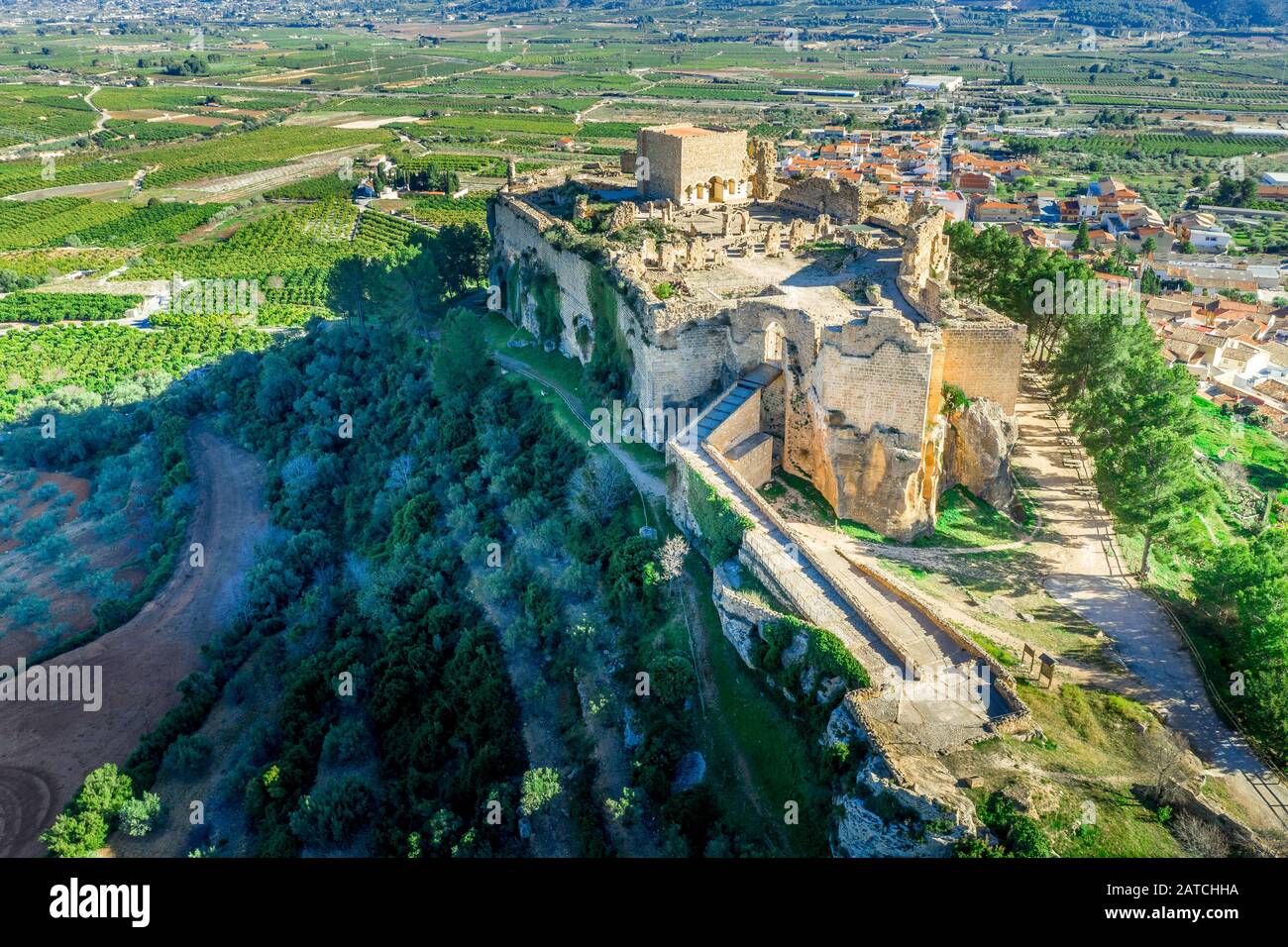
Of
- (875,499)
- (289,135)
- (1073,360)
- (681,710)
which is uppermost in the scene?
(289,135)

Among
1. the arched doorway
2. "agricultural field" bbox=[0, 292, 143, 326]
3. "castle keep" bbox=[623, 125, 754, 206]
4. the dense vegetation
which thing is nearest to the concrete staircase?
the arched doorway

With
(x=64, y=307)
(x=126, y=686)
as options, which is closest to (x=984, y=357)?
(x=126, y=686)

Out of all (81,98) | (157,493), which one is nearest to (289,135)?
(81,98)

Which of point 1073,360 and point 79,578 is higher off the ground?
point 1073,360

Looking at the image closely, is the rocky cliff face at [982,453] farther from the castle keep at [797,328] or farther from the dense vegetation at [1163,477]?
the dense vegetation at [1163,477]

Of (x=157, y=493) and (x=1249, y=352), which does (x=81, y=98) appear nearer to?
(x=157, y=493)
